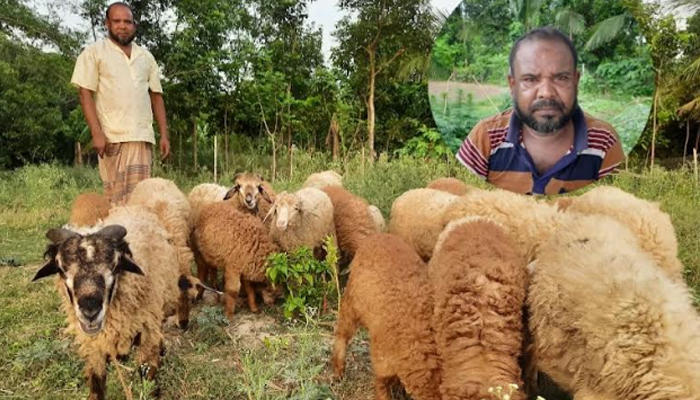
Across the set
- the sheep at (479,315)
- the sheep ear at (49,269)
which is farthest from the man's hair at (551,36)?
the sheep ear at (49,269)

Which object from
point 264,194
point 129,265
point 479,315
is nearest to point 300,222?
point 264,194

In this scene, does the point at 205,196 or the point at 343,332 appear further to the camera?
the point at 205,196

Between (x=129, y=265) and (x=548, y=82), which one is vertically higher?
(x=548, y=82)

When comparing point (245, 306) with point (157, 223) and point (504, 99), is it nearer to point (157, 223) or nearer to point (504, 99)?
point (157, 223)

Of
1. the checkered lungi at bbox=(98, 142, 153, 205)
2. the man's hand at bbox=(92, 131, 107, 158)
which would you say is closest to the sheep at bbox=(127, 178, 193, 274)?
the checkered lungi at bbox=(98, 142, 153, 205)

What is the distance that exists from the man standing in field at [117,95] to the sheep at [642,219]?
194 inches

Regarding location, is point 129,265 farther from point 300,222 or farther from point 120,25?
point 120,25

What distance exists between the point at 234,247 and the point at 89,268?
2.46m

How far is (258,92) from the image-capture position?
17312mm

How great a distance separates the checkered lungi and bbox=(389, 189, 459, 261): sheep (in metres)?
3.32

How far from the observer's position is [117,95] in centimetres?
643

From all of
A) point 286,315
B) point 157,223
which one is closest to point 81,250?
point 157,223

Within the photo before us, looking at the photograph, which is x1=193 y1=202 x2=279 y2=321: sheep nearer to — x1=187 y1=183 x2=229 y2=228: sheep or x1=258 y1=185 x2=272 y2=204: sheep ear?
x1=258 y1=185 x2=272 y2=204: sheep ear

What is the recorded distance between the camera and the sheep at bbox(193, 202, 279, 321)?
6234mm
